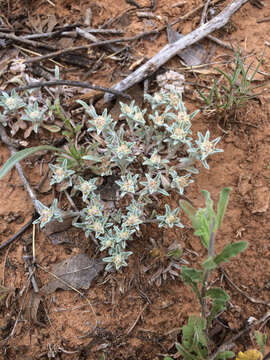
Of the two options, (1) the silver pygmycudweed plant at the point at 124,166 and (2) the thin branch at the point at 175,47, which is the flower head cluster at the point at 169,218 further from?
(2) the thin branch at the point at 175,47

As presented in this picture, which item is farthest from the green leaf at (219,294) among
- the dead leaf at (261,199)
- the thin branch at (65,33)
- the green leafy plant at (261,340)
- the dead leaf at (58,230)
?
the thin branch at (65,33)

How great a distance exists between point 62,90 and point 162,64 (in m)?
0.88

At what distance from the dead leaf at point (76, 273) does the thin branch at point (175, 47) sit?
1336 millimetres

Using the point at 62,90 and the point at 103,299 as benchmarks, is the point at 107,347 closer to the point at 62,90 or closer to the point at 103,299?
the point at 103,299

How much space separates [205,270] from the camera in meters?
1.85

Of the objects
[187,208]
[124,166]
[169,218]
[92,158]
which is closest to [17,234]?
[92,158]

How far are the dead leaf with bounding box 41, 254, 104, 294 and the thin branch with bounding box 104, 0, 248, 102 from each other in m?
1.34

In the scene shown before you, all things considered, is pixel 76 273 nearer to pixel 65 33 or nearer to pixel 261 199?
pixel 261 199

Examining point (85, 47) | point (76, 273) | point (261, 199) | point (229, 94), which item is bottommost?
point (76, 273)

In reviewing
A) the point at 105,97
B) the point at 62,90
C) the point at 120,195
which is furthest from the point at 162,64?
the point at 120,195

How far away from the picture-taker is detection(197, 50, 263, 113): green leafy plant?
271cm

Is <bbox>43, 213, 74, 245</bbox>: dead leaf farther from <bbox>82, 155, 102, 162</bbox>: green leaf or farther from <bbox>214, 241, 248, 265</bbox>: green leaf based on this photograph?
<bbox>214, 241, 248, 265</bbox>: green leaf

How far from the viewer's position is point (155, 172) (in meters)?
2.73

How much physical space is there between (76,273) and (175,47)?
6.65 feet
